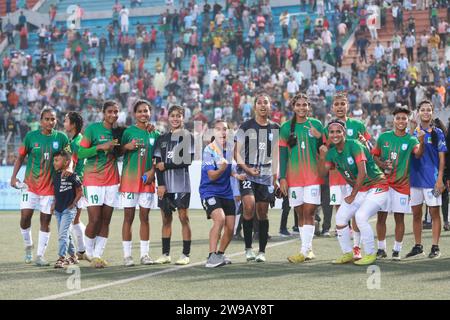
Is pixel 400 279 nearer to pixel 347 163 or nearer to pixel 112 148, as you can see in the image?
pixel 347 163

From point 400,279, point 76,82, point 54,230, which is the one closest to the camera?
point 400,279

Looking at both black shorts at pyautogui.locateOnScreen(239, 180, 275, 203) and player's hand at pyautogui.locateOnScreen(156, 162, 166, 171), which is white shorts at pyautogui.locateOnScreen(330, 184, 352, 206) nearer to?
black shorts at pyautogui.locateOnScreen(239, 180, 275, 203)

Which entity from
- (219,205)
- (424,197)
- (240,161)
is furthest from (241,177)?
(424,197)

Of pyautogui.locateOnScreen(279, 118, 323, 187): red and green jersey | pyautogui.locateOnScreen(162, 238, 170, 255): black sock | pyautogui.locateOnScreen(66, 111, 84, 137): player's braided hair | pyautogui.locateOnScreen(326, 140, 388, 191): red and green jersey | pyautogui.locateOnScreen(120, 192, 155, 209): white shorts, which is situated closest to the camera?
pyautogui.locateOnScreen(326, 140, 388, 191): red and green jersey

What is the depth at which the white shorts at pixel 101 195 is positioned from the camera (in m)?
11.2

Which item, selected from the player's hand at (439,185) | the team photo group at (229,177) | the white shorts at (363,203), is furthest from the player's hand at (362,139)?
the player's hand at (439,185)

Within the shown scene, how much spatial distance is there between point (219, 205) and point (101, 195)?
1.43m

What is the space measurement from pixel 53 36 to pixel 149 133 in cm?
2971

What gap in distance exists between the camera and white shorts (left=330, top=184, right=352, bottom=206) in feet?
38.7

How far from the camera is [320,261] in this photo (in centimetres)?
1136

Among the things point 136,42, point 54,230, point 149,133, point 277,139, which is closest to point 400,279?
point 277,139

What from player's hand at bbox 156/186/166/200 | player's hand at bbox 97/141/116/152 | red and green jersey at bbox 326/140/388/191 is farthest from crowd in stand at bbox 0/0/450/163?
player's hand at bbox 97/141/116/152

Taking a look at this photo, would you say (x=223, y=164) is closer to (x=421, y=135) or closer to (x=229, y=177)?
(x=229, y=177)

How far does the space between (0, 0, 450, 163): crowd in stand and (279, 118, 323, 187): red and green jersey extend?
1511 cm
